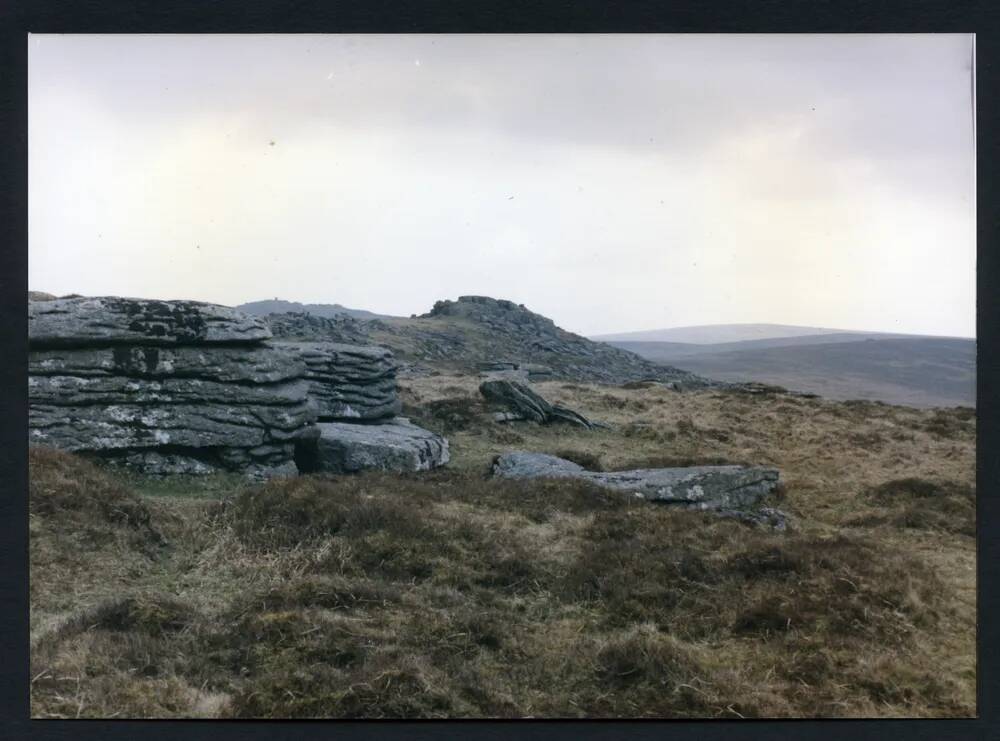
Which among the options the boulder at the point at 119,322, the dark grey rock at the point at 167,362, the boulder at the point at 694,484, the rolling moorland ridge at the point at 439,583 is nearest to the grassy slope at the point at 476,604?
the rolling moorland ridge at the point at 439,583

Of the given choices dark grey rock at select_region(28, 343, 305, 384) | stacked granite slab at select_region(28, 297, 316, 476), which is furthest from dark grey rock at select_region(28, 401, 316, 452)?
dark grey rock at select_region(28, 343, 305, 384)

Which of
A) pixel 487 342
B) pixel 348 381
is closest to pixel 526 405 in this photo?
pixel 348 381

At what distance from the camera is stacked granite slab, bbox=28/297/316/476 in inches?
486

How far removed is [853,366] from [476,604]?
35.3 m

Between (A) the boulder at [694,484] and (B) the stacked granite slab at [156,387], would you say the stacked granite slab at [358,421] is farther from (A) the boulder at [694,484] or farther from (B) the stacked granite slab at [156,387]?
(A) the boulder at [694,484]

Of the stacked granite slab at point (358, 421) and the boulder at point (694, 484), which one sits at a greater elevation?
the stacked granite slab at point (358, 421)

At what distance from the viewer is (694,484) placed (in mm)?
14117

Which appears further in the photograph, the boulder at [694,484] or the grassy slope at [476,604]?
the boulder at [694,484]

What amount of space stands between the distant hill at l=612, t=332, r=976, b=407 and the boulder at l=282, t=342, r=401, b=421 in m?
15.6

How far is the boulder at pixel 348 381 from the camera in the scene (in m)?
17.9

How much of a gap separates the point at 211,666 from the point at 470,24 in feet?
24.2

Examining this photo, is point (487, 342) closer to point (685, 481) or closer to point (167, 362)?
point (685, 481)

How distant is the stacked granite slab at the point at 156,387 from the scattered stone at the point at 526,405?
32.8 feet
